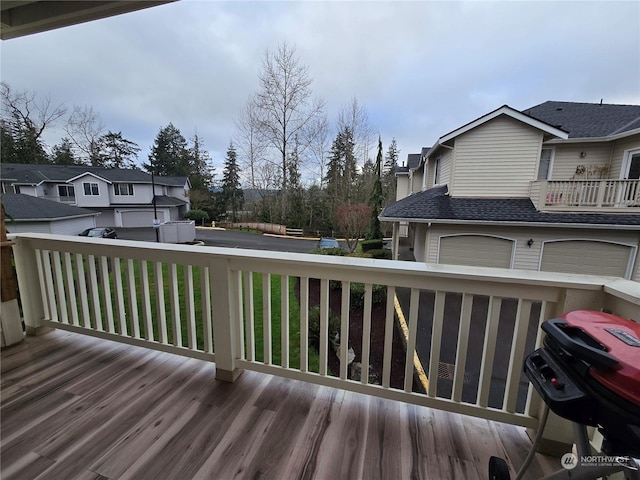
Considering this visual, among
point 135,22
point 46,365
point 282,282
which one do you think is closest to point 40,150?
point 135,22

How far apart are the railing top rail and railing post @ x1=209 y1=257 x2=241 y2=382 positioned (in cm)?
7

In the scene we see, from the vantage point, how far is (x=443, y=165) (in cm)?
752

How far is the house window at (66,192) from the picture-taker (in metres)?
2.54

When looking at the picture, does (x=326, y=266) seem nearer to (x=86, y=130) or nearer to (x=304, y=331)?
(x=304, y=331)

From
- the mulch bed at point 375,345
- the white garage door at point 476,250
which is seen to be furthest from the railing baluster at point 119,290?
the white garage door at point 476,250

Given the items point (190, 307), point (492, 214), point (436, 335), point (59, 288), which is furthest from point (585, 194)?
point (59, 288)

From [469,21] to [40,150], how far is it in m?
4.10

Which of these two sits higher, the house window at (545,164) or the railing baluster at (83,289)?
the house window at (545,164)

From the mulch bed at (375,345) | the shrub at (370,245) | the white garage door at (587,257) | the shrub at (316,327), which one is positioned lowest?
the mulch bed at (375,345)

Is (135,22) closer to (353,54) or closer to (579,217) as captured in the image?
(353,54)

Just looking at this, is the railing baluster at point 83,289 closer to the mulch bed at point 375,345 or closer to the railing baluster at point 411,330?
the mulch bed at point 375,345

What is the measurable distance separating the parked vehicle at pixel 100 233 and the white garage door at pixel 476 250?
6.02m

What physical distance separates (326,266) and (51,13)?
8.08 ft

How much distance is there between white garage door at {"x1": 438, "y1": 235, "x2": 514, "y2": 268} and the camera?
19.2 ft
